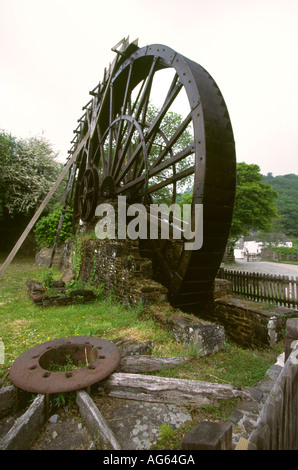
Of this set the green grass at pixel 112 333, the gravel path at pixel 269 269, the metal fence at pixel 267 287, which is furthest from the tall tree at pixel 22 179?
the gravel path at pixel 269 269

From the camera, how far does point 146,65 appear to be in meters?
6.35

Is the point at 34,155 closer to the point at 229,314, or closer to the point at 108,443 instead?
the point at 229,314

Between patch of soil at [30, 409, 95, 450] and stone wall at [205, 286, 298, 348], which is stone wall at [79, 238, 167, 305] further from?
patch of soil at [30, 409, 95, 450]

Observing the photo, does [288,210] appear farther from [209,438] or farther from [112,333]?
[209,438]

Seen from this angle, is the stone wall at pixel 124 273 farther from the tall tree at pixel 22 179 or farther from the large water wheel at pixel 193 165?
the tall tree at pixel 22 179

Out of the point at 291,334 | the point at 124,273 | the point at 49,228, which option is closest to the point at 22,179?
the point at 49,228

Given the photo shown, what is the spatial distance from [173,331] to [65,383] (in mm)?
1818

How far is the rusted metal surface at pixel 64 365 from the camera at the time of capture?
207 centimetres

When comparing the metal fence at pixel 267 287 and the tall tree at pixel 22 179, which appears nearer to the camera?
the metal fence at pixel 267 287

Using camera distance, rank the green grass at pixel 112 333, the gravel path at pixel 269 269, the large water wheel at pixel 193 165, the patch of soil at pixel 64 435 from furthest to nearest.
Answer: the gravel path at pixel 269 269, the large water wheel at pixel 193 165, the green grass at pixel 112 333, the patch of soil at pixel 64 435

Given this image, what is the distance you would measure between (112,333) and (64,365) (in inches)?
39.4

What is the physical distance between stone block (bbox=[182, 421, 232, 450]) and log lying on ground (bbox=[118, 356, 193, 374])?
158 centimetres

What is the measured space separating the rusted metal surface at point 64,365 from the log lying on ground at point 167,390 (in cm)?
14

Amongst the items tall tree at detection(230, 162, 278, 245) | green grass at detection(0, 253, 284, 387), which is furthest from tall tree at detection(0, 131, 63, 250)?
tall tree at detection(230, 162, 278, 245)
